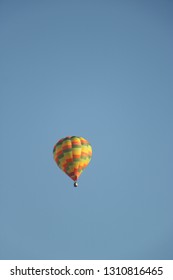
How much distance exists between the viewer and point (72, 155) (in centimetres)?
6456

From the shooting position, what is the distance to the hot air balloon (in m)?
64.7

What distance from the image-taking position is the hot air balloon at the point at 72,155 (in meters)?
64.7

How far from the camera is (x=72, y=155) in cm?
6456

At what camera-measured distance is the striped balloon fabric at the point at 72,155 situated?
64.7m

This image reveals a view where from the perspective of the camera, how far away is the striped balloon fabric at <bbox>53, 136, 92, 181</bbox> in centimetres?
6469
